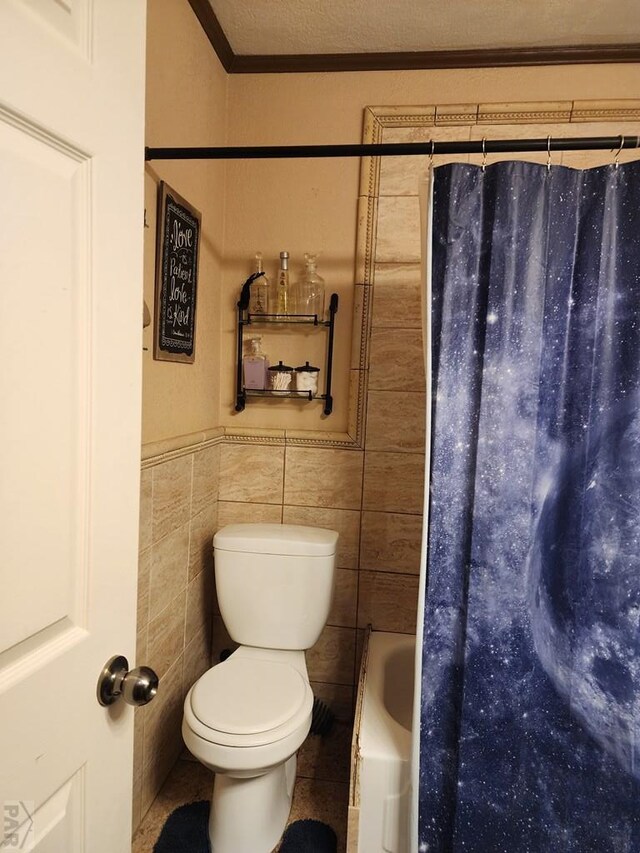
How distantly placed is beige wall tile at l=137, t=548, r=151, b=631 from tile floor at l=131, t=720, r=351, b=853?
2.11 ft

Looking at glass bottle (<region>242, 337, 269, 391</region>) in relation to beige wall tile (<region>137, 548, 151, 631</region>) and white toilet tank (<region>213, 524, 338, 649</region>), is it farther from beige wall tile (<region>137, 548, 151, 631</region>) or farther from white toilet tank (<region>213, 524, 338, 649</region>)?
beige wall tile (<region>137, 548, 151, 631</region>)

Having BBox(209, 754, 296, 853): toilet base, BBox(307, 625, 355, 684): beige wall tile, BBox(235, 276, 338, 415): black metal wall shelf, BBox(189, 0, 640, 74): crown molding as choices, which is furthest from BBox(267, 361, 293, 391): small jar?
BBox(209, 754, 296, 853): toilet base

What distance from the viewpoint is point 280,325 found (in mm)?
1923

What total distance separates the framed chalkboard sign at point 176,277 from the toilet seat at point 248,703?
3.34 ft

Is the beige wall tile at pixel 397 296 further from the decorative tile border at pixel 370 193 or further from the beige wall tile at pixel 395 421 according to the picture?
the beige wall tile at pixel 395 421

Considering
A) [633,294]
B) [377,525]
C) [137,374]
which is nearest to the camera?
[137,374]

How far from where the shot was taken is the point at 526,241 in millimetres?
1137

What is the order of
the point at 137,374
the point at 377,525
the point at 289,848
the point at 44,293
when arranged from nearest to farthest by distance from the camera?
the point at 44,293 < the point at 137,374 < the point at 289,848 < the point at 377,525

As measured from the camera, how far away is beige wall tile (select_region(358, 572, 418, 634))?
191 centimetres

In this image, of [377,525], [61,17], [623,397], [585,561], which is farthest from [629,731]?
[61,17]

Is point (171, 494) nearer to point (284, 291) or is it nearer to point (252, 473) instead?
point (252, 473)

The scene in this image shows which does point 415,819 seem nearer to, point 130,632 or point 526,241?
point 130,632

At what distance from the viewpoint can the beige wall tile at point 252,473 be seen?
1.97 m

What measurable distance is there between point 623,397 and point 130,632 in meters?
1.17
